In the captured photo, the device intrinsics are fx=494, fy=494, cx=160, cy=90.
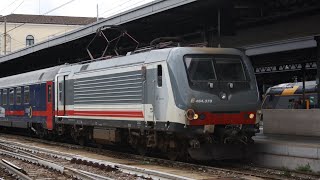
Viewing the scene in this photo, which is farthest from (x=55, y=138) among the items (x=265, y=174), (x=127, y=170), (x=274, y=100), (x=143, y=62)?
(x=274, y=100)

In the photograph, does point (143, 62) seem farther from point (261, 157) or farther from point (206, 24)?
point (206, 24)

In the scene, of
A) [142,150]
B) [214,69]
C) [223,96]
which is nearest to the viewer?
[223,96]

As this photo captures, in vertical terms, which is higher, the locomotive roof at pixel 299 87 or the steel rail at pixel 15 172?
the locomotive roof at pixel 299 87

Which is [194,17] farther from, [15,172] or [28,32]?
[28,32]

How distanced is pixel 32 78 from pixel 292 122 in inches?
496

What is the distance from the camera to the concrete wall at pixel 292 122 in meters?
15.6

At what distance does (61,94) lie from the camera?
759 inches

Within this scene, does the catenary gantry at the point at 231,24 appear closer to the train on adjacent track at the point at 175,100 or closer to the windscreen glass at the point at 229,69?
the windscreen glass at the point at 229,69

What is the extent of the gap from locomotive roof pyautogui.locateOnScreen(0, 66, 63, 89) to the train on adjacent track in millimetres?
4416

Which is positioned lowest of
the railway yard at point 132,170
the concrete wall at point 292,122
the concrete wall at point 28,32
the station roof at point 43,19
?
the railway yard at point 132,170

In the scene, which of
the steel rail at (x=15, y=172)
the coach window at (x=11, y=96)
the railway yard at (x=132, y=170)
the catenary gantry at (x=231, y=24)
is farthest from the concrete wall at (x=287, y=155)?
the coach window at (x=11, y=96)

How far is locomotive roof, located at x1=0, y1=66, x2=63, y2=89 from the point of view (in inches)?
821

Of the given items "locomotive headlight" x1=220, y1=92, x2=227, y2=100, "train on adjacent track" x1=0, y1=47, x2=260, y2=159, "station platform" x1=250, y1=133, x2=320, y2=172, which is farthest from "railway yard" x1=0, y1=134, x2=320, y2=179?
"locomotive headlight" x1=220, y1=92, x2=227, y2=100

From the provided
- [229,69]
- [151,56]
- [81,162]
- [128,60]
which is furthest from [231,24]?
[81,162]
